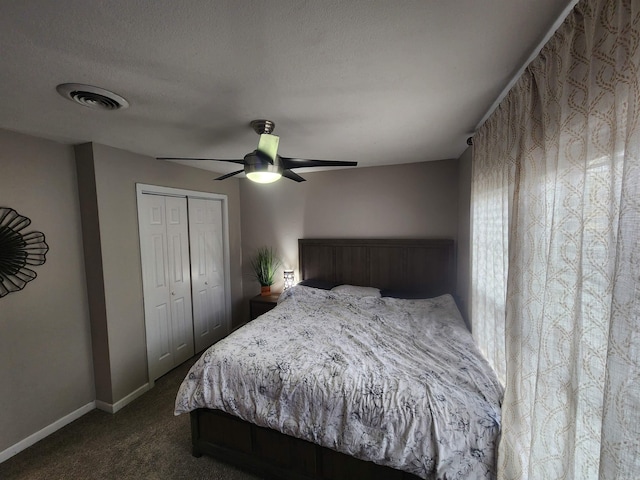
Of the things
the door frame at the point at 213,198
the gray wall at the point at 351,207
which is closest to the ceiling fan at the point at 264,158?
the door frame at the point at 213,198

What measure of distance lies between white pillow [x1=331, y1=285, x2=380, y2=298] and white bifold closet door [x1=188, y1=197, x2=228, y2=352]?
1.71m

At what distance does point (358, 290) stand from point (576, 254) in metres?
2.40

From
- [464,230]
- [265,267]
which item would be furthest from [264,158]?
[265,267]

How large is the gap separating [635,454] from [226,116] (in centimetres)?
219

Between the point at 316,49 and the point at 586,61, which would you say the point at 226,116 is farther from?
the point at 586,61

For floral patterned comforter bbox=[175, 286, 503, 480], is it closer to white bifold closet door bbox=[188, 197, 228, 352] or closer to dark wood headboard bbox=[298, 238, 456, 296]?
dark wood headboard bbox=[298, 238, 456, 296]

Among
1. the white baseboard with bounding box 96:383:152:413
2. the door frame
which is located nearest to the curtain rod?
the door frame

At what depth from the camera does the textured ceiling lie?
904 mm

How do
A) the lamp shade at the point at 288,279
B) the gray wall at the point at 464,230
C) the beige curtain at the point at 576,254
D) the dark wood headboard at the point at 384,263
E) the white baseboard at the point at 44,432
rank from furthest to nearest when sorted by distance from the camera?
1. the lamp shade at the point at 288,279
2. the dark wood headboard at the point at 384,263
3. the gray wall at the point at 464,230
4. the white baseboard at the point at 44,432
5. the beige curtain at the point at 576,254

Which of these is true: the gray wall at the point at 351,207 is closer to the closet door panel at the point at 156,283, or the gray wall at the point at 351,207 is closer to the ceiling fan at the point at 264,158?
the closet door panel at the point at 156,283

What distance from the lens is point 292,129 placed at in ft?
6.56

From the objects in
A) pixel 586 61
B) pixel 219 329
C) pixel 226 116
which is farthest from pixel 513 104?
pixel 219 329

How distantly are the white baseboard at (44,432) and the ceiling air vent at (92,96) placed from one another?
2.53m

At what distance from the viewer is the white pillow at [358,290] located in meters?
3.03
